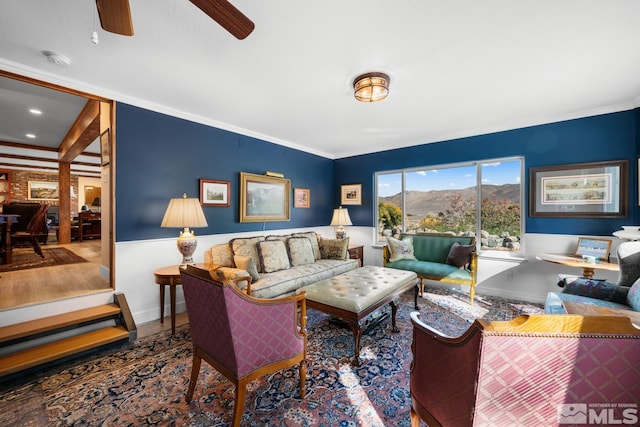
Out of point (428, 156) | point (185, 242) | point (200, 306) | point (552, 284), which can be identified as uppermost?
point (428, 156)

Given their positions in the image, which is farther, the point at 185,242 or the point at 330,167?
the point at 330,167

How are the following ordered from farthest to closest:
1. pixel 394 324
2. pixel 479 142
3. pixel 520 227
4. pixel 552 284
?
pixel 479 142
pixel 520 227
pixel 552 284
pixel 394 324

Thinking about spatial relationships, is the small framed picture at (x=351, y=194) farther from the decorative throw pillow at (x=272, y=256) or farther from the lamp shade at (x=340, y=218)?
the decorative throw pillow at (x=272, y=256)

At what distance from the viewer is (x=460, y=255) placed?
3.88m

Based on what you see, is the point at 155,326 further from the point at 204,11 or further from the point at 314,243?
the point at 204,11

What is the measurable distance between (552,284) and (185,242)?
16.1ft

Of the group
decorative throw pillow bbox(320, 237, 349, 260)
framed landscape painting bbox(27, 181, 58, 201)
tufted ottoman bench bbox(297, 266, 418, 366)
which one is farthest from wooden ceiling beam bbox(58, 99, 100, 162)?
framed landscape painting bbox(27, 181, 58, 201)

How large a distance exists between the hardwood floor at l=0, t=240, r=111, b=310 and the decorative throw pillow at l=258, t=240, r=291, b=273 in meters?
1.76

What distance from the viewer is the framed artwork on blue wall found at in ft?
10.6

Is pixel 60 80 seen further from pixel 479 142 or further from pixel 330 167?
pixel 479 142

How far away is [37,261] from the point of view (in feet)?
14.8

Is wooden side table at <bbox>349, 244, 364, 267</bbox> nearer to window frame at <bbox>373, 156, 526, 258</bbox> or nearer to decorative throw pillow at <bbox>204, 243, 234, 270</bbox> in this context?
window frame at <bbox>373, 156, 526, 258</bbox>

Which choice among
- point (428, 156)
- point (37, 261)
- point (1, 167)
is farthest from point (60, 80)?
point (1, 167)

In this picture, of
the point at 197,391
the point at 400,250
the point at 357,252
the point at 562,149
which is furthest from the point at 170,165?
the point at 562,149
